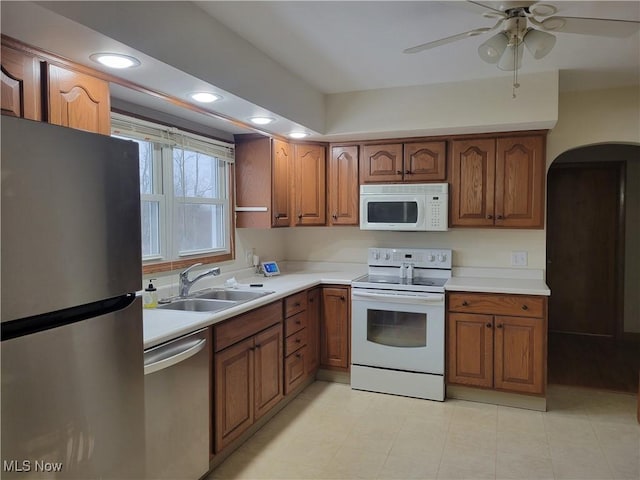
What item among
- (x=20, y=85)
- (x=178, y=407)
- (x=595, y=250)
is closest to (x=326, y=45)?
(x=20, y=85)

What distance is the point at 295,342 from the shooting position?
340 cm

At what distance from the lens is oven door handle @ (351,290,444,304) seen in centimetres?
343

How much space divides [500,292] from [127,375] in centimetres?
268

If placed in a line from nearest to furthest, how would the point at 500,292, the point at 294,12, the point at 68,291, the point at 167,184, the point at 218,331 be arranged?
the point at 68,291 → the point at 294,12 → the point at 218,331 → the point at 167,184 → the point at 500,292

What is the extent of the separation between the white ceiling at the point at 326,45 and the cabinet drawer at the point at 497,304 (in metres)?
1.62

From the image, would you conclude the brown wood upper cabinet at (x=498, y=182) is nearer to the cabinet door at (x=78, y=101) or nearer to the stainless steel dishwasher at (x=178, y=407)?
the stainless steel dishwasher at (x=178, y=407)

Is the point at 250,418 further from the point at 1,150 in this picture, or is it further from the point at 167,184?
the point at 1,150

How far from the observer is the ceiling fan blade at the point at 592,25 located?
193 cm

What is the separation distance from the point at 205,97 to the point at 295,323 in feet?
5.67

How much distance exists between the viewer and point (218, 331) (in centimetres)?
244

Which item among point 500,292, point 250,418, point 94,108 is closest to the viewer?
point 94,108

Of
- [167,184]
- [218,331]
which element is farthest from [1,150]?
[167,184]

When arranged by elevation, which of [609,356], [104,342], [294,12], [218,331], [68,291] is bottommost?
[609,356]

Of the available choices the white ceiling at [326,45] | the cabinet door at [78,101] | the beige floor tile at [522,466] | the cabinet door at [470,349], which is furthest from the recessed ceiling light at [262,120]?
the beige floor tile at [522,466]
